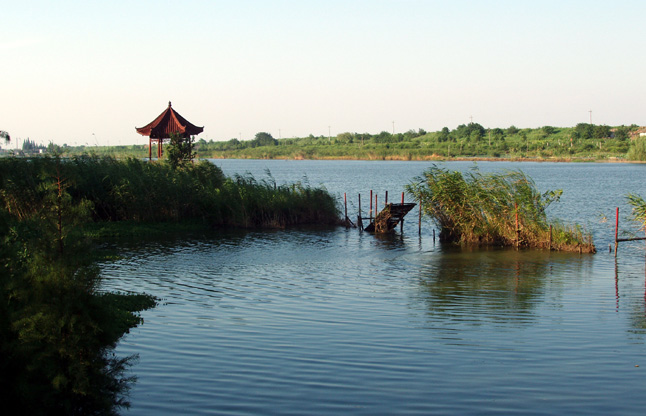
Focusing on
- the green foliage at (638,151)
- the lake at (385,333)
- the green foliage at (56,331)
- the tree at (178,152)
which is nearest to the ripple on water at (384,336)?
the lake at (385,333)

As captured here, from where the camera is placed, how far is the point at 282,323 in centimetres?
1399

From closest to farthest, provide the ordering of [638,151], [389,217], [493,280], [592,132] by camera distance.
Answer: [493,280], [389,217], [638,151], [592,132]

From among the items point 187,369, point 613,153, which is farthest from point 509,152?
point 187,369

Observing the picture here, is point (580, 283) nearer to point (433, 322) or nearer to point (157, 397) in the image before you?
point (433, 322)

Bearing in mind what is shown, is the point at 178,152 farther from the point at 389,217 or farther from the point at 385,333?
the point at 385,333

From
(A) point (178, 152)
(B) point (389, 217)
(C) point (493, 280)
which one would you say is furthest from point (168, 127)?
(C) point (493, 280)

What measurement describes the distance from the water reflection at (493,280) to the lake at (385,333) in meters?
0.06

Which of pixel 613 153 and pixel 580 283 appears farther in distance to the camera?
pixel 613 153

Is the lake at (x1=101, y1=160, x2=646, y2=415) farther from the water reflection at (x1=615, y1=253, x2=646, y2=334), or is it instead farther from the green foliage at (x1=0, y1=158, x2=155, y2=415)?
the green foliage at (x1=0, y1=158, x2=155, y2=415)

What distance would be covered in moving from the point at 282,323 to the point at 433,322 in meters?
3.27

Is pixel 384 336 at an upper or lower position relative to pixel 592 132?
lower

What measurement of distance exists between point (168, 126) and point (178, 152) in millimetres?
8270

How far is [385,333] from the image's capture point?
1323 centimetres

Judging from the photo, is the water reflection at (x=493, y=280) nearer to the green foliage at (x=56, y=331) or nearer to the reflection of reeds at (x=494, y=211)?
the reflection of reeds at (x=494, y=211)
